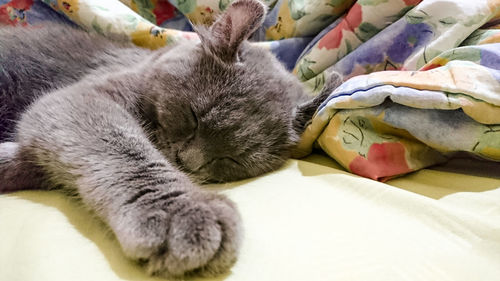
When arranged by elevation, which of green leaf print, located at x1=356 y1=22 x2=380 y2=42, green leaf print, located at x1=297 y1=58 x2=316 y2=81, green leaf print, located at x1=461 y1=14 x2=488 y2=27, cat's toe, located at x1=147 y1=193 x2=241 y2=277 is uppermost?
green leaf print, located at x1=461 y1=14 x2=488 y2=27

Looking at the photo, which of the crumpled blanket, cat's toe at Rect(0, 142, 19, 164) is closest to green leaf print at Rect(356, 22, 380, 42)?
the crumpled blanket

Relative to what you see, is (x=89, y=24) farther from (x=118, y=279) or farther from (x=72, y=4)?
(x=118, y=279)

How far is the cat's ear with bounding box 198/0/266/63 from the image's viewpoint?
1096 millimetres

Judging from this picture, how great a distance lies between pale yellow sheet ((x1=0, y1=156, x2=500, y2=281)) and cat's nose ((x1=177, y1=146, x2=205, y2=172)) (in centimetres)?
15

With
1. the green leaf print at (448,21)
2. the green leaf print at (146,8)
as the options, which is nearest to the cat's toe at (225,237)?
the green leaf print at (448,21)

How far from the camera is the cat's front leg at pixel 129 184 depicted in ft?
2.10

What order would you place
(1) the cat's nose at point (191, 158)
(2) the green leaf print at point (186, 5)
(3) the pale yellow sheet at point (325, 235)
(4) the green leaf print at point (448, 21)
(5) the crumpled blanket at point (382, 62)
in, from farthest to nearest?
(2) the green leaf print at point (186, 5)
(4) the green leaf print at point (448, 21)
(1) the cat's nose at point (191, 158)
(5) the crumpled blanket at point (382, 62)
(3) the pale yellow sheet at point (325, 235)

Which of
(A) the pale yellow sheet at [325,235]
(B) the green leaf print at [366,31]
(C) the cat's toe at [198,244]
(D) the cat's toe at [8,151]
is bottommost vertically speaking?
(D) the cat's toe at [8,151]

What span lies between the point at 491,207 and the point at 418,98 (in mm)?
285

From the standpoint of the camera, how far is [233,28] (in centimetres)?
112

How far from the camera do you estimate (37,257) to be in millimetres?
630

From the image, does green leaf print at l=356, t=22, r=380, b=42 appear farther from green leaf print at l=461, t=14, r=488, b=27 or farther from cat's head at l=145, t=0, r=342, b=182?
cat's head at l=145, t=0, r=342, b=182

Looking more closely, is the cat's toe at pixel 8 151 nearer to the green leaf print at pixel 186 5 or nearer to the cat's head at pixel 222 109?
the cat's head at pixel 222 109

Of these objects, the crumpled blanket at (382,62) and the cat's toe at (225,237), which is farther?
the crumpled blanket at (382,62)
